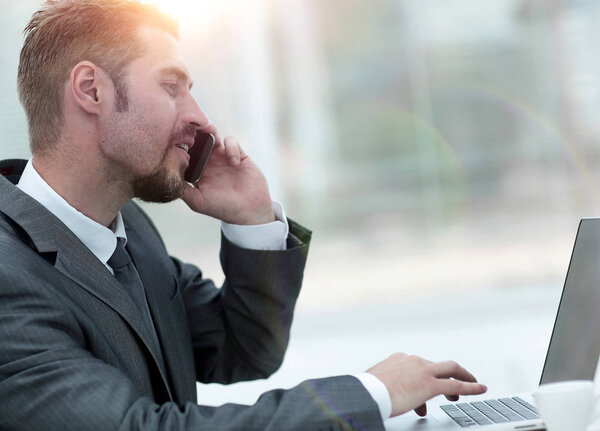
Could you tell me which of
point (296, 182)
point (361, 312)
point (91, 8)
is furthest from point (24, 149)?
point (91, 8)

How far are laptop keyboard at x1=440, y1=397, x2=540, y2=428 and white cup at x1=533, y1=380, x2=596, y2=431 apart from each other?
147 mm

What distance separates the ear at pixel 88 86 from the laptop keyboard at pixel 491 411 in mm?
809

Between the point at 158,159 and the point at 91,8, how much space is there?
315 mm

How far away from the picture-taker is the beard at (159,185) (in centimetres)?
129

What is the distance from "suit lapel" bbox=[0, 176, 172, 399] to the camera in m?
1.10

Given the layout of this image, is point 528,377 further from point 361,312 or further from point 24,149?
point 24,149

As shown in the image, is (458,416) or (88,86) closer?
(458,416)

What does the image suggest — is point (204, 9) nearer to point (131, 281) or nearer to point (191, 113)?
point (191, 113)

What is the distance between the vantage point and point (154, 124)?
4.15ft

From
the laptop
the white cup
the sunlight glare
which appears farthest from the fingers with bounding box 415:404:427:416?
the sunlight glare

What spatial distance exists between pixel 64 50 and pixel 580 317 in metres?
1.00

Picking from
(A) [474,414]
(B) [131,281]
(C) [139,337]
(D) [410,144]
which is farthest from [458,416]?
(D) [410,144]

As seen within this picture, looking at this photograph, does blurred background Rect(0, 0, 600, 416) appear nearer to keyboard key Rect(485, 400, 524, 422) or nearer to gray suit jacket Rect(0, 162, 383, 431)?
gray suit jacket Rect(0, 162, 383, 431)

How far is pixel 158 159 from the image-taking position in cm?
128
